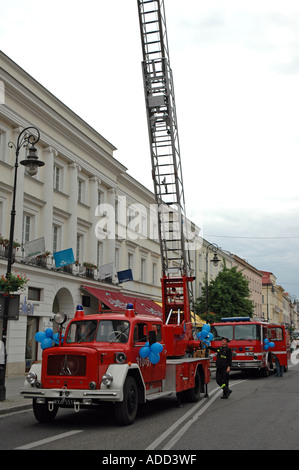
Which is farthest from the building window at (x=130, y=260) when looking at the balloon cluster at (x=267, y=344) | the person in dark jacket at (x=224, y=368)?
the person in dark jacket at (x=224, y=368)

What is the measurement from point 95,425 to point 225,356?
215 inches

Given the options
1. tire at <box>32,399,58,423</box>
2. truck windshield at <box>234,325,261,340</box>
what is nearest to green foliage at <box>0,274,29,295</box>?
tire at <box>32,399,58,423</box>

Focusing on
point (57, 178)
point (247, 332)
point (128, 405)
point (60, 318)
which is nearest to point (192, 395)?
point (128, 405)

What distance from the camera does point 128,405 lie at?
10062 millimetres

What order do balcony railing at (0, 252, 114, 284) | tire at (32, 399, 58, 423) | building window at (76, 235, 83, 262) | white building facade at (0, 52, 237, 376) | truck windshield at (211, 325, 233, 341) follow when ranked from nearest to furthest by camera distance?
1. tire at (32, 399, 58, 423)
2. balcony railing at (0, 252, 114, 284)
3. truck windshield at (211, 325, 233, 341)
4. white building facade at (0, 52, 237, 376)
5. building window at (76, 235, 83, 262)

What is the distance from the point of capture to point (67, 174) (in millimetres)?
28547

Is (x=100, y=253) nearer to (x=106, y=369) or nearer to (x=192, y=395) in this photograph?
(x=192, y=395)

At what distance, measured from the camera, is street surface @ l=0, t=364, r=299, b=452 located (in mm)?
7930

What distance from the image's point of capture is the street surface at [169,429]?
793 centimetres

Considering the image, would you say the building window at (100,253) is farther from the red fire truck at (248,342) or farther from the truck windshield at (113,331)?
the truck windshield at (113,331)

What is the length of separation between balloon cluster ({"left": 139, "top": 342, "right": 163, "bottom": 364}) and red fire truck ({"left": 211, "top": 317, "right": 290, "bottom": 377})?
1150 centimetres

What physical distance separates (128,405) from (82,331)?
1.97 m

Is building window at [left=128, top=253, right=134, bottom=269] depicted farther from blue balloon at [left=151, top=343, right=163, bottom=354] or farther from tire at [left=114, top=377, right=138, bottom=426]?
tire at [left=114, top=377, right=138, bottom=426]

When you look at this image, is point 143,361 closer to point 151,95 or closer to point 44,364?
point 44,364
